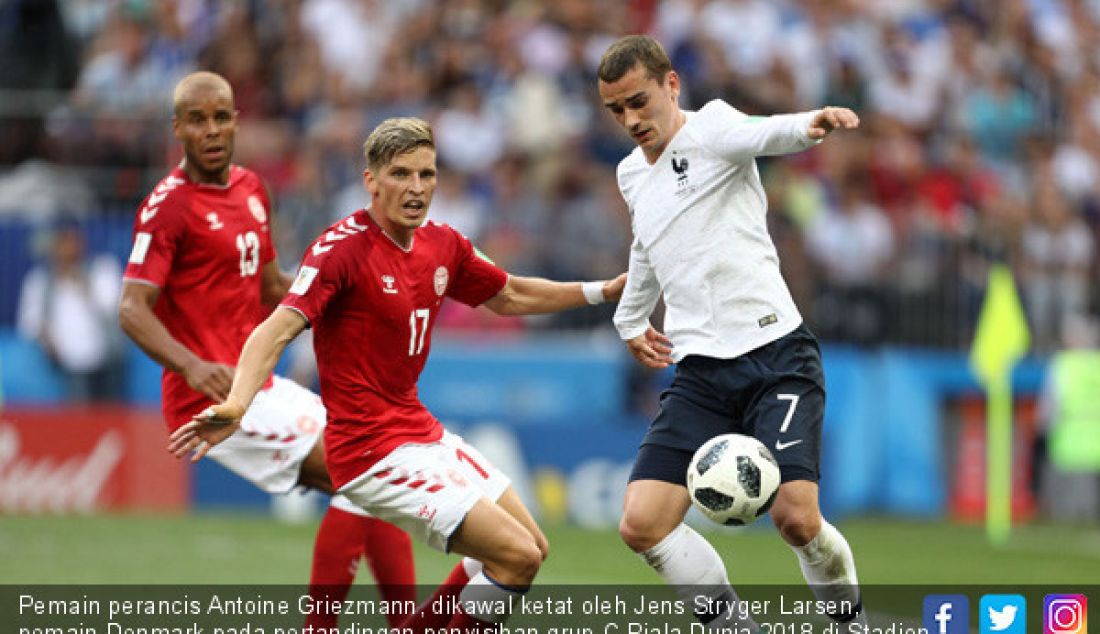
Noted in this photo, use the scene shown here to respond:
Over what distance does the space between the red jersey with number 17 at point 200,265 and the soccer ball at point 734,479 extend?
255cm

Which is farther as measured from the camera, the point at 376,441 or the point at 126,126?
the point at 126,126

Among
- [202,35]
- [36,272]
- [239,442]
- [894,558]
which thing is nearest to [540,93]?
[202,35]

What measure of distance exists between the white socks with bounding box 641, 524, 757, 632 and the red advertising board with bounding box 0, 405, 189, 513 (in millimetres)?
9551

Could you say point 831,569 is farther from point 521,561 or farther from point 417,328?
point 417,328

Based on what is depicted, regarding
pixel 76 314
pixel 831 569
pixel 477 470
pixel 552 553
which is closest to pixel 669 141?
pixel 477 470

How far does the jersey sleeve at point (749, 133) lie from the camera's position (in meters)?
7.93

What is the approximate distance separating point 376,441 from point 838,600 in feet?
7.21

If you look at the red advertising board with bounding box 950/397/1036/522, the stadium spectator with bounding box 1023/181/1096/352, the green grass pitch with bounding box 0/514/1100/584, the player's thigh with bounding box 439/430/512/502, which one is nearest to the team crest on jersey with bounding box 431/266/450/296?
the player's thigh with bounding box 439/430/512/502

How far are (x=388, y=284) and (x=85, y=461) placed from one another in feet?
32.4

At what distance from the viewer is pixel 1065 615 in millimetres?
9523

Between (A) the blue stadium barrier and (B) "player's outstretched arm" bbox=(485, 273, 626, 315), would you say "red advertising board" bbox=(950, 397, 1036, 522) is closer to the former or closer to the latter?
(A) the blue stadium barrier

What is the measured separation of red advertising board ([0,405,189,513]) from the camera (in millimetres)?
17094

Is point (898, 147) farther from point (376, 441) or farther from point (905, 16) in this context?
point (376, 441)

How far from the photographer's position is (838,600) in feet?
28.1
